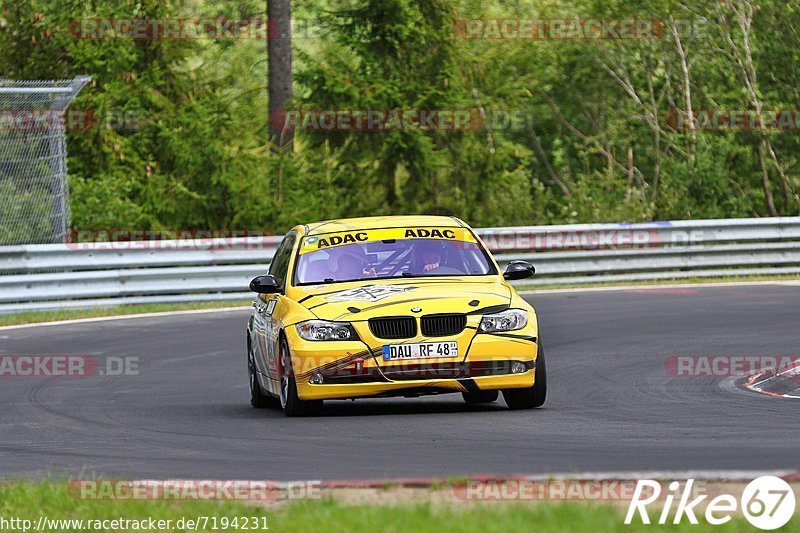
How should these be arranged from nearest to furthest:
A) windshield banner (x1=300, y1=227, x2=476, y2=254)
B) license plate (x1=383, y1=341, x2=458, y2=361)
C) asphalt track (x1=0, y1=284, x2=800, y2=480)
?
asphalt track (x1=0, y1=284, x2=800, y2=480) < license plate (x1=383, y1=341, x2=458, y2=361) < windshield banner (x1=300, y1=227, x2=476, y2=254)

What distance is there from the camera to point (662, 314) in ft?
67.4

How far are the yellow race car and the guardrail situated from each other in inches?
422

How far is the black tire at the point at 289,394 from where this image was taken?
38.9 feet

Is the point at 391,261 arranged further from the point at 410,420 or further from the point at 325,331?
the point at 410,420

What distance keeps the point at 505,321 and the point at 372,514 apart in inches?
197

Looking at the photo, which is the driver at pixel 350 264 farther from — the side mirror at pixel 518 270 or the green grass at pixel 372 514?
the green grass at pixel 372 514

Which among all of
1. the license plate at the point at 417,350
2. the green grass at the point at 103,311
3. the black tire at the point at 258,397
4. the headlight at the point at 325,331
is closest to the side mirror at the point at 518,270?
the license plate at the point at 417,350

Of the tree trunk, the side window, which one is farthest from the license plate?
the tree trunk

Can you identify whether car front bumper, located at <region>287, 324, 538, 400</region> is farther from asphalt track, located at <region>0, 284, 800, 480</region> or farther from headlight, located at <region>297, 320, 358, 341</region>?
asphalt track, located at <region>0, 284, 800, 480</region>

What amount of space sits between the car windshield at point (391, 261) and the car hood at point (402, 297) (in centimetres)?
25

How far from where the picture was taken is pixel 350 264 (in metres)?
12.8

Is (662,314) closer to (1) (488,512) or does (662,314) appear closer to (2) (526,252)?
(2) (526,252)

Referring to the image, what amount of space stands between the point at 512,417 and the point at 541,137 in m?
35.1

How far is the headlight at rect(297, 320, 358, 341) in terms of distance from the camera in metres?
11.6
